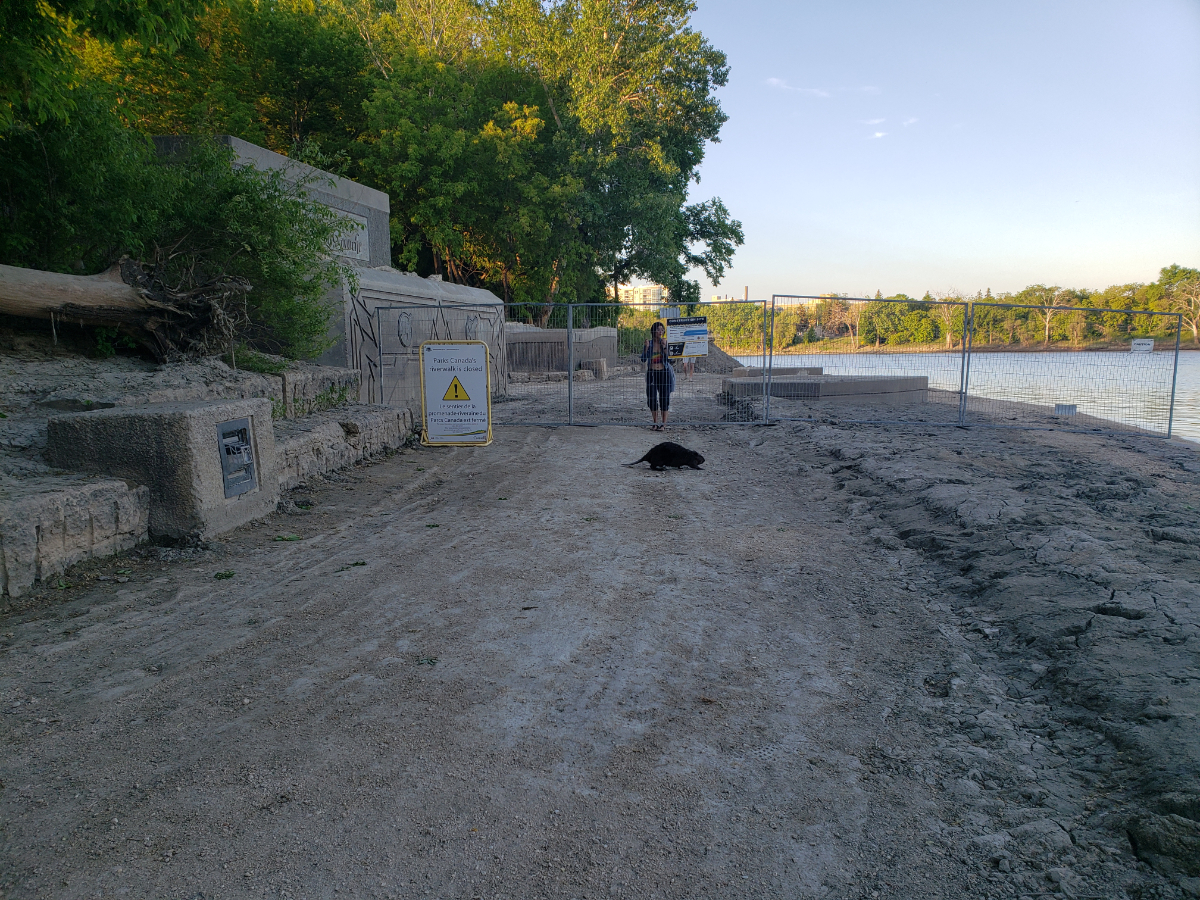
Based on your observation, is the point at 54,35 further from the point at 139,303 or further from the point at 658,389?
the point at 658,389

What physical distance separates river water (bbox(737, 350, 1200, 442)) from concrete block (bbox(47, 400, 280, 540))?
34.7ft

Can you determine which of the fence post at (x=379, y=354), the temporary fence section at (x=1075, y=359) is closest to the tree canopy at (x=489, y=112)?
the fence post at (x=379, y=354)

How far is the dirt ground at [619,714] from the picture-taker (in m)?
2.28

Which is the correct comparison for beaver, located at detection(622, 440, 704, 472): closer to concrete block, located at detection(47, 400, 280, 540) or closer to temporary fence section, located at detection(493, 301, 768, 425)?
temporary fence section, located at detection(493, 301, 768, 425)

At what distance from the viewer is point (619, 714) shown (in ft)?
10.6

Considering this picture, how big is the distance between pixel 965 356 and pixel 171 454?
13356 millimetres

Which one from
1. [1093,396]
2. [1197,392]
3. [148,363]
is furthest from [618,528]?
[1197,392]

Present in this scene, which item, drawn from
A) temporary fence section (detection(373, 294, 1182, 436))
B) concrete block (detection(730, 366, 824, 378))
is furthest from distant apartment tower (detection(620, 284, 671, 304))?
temporary fence section (detection(373, 294, 1182, 436))

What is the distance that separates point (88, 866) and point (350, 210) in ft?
47.1

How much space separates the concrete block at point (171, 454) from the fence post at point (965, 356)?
41.0 feet

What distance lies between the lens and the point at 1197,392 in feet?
76.8

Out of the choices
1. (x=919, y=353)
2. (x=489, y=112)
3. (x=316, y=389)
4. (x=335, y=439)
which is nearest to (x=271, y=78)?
(x=489, y=112)

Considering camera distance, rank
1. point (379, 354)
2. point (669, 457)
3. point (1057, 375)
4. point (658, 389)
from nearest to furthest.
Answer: point (669, 457), point (379, 354), point (658, 389), point (1057, 375)

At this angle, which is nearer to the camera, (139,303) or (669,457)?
(139,303)
